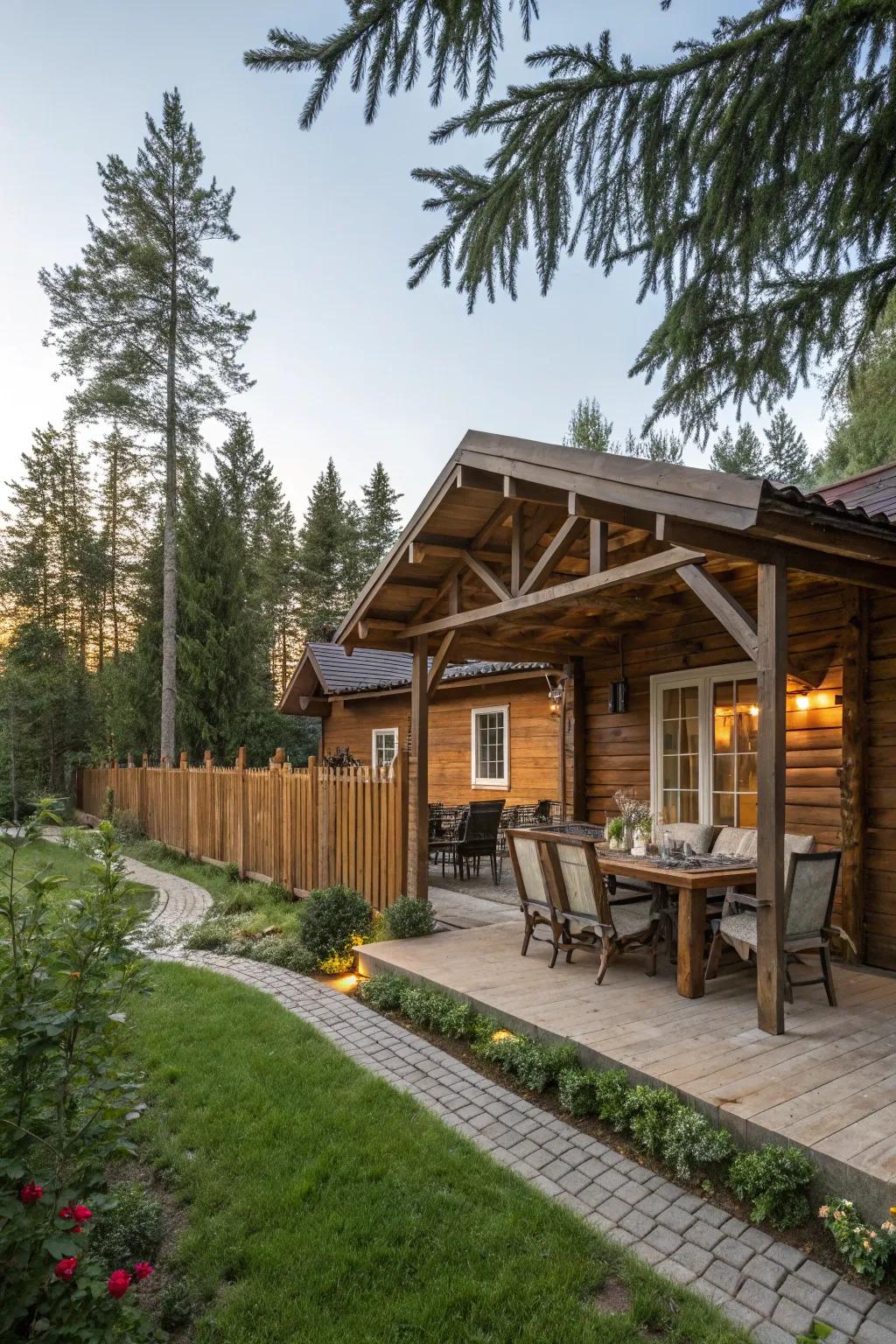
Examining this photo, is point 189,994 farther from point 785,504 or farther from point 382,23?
point 382,23

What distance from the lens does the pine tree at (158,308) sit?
16.0 metres

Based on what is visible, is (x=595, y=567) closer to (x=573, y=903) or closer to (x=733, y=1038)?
(x=573, y=903)

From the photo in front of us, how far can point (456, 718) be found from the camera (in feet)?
45.0

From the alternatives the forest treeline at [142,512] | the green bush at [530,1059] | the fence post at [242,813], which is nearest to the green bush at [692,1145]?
the green bush at [530,1059]

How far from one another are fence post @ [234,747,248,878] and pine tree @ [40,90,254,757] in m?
7.01

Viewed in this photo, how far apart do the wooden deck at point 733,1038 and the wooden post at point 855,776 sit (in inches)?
16.1

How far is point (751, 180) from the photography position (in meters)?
4.41

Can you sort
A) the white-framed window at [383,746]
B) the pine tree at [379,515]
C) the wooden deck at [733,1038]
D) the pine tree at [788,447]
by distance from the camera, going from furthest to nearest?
the pine tree at [379,515] < the pine tree at [788,447] < the white-framed window at [383,746] < the wooden deck at [733,1038]

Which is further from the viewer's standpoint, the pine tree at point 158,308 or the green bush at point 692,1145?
the pine tree at point 158,308

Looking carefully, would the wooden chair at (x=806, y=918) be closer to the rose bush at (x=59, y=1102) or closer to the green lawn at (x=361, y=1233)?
the green lawn at (x=361, y=1233)

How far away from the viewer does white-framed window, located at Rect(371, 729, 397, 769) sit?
15280 millimetres

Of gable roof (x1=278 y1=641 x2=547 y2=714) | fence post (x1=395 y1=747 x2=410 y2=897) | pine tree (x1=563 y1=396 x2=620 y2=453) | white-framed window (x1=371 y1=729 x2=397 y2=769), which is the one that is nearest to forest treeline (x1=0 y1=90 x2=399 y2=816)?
gable roof (x1=278 y1=641 x2=547 y2=714)

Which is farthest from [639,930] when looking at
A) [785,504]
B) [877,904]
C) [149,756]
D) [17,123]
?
[149,756]

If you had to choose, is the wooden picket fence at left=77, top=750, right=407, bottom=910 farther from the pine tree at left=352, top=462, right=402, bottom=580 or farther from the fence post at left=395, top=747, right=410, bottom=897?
the pine tree at left=352, top=462, right=402, bottom=580
